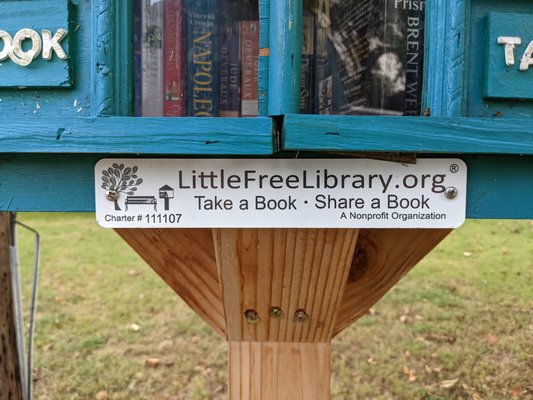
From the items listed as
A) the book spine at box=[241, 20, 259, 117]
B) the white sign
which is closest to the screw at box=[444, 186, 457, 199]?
the white sign

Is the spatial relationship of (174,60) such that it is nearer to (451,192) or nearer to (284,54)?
(284,54)

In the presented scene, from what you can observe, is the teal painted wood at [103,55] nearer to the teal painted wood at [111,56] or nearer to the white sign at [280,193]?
the teal painted wood at [111,56]

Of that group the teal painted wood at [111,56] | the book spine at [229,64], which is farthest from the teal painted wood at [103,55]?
the book spine at [229,64]

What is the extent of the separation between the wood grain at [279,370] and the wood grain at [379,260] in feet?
0.46

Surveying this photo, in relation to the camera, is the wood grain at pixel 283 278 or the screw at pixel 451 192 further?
the wood grain at pixel 283 278

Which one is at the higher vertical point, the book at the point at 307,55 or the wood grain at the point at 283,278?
the book at the point at 307,55

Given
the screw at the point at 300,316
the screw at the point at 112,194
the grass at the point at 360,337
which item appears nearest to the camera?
the screw at the point at 112,194

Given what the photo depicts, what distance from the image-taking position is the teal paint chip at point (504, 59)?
3.18 feet

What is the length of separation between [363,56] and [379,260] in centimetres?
50

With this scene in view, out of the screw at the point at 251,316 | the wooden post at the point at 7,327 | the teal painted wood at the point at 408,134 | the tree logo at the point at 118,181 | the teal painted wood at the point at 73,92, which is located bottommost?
the wooden post at the point at 7,327

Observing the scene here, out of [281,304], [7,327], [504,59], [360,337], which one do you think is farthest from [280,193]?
[360,337]

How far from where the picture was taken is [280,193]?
40.2 inches

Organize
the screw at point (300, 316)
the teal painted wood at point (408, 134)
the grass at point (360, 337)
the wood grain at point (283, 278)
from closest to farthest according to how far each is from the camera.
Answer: the teal painted wood at point (408, 134), the wood grain at point (283, 278), the screw at point (300, 316), the grass at point (360, 337)

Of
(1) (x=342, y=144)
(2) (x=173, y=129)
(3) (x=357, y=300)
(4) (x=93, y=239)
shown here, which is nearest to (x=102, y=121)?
(2) (x=173, y=129)
